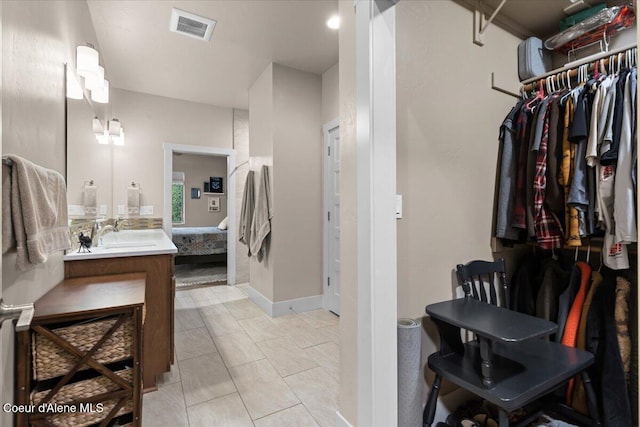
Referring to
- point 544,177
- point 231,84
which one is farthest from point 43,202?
point 231,84

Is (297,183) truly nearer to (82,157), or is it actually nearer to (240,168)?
(240,168)

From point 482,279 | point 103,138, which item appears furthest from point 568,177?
point 103,138

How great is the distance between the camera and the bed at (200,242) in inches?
216

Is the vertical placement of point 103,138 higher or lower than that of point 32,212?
higher

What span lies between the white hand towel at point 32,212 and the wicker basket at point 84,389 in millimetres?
499

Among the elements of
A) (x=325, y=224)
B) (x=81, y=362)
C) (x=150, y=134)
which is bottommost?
(x=81, y=362)

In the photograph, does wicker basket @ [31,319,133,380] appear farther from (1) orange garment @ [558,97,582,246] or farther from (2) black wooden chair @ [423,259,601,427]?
(1) orange garment @ [558,97,582,246]

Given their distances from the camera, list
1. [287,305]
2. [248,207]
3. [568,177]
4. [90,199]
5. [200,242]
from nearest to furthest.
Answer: [568,177]
[90,199]
[287,305]
[248,207]
[200,242]

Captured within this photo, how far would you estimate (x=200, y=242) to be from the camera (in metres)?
5.63

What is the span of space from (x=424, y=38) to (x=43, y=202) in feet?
6.36

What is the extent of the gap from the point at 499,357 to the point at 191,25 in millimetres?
3334

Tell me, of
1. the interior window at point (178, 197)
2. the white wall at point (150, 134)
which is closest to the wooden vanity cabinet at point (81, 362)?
the white wall at point (150, 134)

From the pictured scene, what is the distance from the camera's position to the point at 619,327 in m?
1.54

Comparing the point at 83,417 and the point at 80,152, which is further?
the point at 80,152
